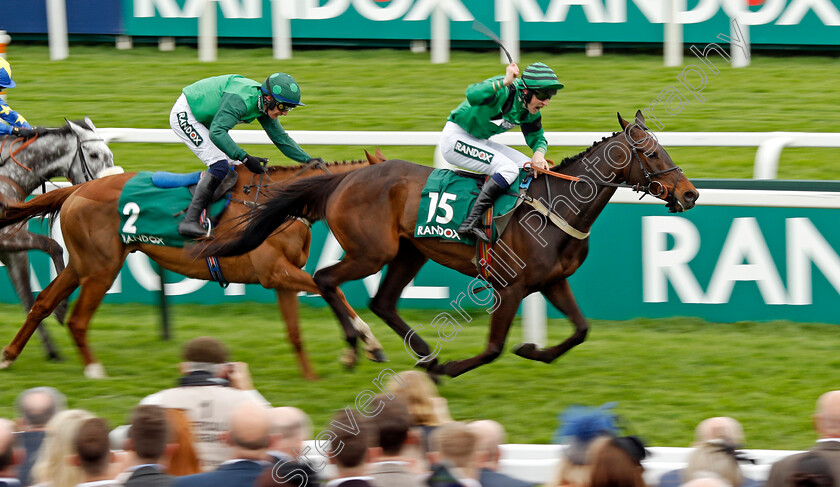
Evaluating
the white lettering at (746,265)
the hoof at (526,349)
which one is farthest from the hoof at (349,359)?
the white lettering at (746,265)

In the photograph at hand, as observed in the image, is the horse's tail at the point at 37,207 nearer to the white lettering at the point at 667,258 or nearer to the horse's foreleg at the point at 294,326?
the horse's foreleg at the point at 294,326

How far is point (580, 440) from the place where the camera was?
134 inches

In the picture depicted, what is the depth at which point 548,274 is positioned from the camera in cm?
604

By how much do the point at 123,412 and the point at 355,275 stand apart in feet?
4.86

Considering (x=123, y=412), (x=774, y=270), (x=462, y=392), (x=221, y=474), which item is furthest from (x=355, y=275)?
(x=221, y=474)

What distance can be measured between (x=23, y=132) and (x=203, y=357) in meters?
3.64

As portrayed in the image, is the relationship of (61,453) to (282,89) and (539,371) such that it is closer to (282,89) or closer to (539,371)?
(282,89)

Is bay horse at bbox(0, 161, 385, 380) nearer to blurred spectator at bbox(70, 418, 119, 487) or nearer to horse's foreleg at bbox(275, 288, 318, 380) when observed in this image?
horse's foreleg at bbox(275, 288, 318, 380)

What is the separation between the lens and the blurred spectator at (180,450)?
3615 millimetres

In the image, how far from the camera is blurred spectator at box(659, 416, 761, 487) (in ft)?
11.1

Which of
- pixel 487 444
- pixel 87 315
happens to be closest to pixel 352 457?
pixel 487 444

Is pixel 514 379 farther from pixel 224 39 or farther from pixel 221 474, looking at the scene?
pixel 224 39

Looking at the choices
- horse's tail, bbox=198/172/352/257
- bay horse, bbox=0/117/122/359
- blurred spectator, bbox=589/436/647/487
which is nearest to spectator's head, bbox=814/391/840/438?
blurred spectator, bbox=589/436/647/487

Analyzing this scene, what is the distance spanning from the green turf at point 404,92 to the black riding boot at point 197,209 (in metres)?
3.49
